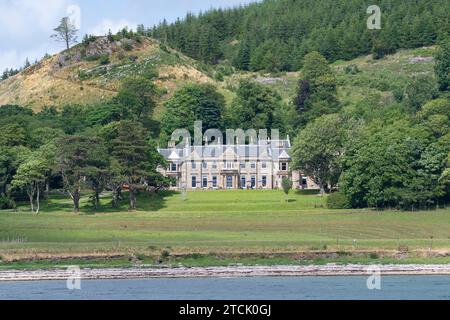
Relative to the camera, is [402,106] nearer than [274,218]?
No

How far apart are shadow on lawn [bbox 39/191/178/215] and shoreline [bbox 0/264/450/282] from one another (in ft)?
109

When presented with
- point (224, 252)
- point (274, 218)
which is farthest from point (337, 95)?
point (224, 252)

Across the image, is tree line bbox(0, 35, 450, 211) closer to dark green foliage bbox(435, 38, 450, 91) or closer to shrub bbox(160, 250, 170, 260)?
dark green foliage bbox(435, 38, 450, 91)

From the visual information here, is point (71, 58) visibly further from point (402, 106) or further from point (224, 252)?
point (224, 252)

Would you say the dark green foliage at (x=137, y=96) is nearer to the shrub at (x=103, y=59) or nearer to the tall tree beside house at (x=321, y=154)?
the shrub at (x=103, y=59)

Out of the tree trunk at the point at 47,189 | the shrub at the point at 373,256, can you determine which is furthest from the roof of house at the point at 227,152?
the shrub at the point at 373,256

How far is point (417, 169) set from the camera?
110188mm

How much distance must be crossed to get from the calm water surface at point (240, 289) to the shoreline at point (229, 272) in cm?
124

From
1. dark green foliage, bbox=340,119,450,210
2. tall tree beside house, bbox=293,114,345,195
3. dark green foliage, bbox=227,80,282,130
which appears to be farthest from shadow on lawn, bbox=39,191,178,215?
dark green foliage, bbox=227,80,282,130

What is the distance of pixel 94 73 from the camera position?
621ft

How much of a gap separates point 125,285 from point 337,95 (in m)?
106

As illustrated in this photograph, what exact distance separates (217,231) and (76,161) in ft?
74.1

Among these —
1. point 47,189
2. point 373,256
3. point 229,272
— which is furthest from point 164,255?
point 47,189

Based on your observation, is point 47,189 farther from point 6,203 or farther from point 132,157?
point 132,157
